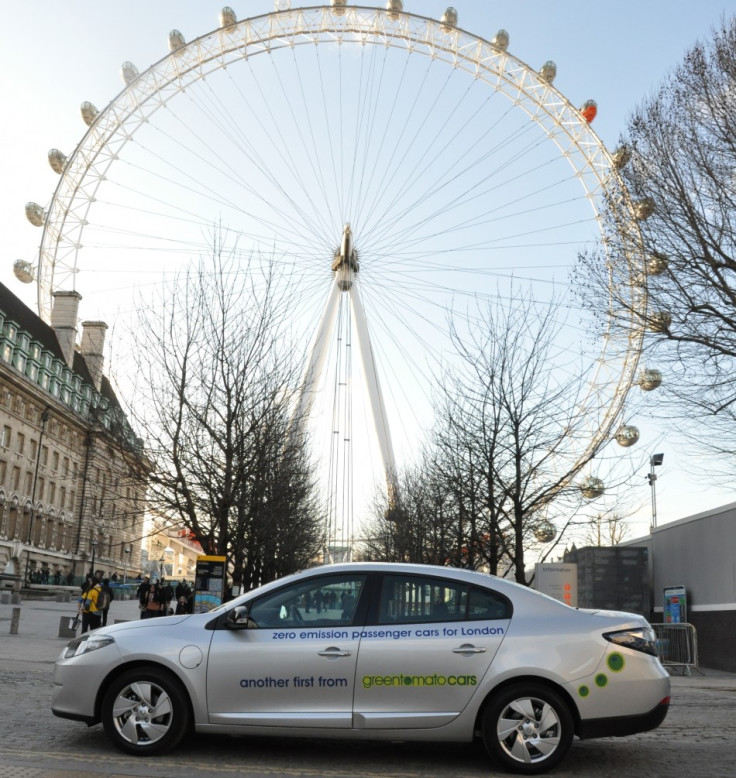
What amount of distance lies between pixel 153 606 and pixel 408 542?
2172 centimetres

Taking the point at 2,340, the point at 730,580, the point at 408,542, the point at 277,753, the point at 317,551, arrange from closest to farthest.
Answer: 1. the point at 277,753
2. the point at 730,580
3. the point at 408,542
4. the point at 2,340
5. the point at 317,551

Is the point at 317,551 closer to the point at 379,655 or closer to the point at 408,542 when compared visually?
the point at 408,542

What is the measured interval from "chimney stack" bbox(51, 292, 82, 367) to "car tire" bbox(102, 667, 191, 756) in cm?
7597

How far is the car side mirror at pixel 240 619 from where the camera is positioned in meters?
7.24

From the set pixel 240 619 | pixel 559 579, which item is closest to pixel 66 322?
pixel 559 579

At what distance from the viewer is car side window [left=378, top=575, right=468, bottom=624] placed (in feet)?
23.9

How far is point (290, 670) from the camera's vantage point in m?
7.12

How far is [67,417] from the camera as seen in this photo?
7512cm

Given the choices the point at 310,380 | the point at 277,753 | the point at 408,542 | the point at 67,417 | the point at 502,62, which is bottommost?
the point at 277,753

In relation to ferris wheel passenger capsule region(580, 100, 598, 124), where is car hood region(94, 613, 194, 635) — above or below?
below

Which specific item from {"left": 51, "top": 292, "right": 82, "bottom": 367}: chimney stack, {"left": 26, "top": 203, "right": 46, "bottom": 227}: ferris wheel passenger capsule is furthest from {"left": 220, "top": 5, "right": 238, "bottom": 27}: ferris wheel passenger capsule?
{"left": 51, "top": 292, "right": 82, "bottom": 367}: chimney stack

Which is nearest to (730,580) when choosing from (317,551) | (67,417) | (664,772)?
(664,772)

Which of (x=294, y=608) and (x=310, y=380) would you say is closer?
(x=294, y=608)

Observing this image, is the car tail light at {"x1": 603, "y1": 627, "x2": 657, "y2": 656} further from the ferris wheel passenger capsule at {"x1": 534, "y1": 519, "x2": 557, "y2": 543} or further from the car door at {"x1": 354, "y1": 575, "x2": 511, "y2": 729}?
the ferris wheel passenger capsule at {"x1": 534, "y1": 519, "x2": 557, "y2": 543}
